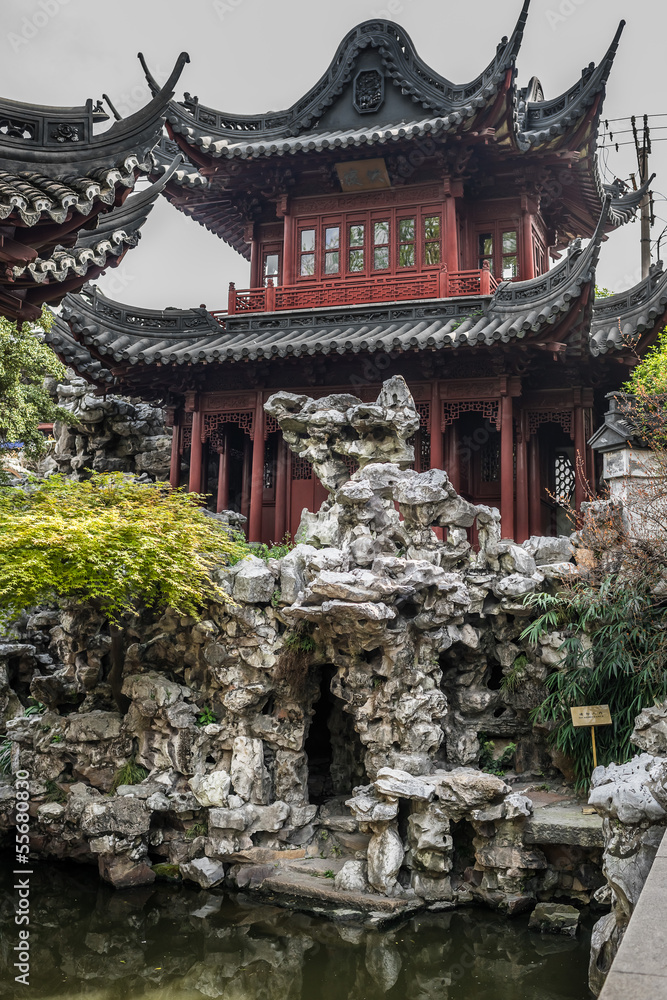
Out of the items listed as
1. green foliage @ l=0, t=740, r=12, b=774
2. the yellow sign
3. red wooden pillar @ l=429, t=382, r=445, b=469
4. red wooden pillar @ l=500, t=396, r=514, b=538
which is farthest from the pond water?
the yellow sign

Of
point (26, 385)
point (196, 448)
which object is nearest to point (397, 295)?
point (196, 448)

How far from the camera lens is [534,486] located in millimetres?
13195

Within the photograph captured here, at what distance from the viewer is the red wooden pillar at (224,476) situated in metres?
14.5

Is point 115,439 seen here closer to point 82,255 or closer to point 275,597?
point 275,597

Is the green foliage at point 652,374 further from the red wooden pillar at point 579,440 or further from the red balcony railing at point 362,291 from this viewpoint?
the red balcony railing at point 362,291

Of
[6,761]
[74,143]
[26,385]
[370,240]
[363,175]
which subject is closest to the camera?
[74,143]

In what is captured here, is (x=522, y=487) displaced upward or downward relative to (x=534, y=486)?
downward

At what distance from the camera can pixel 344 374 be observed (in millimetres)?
13328

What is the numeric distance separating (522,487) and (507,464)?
1.77ft

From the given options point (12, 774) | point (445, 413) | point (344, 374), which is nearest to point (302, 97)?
point (344, 374)

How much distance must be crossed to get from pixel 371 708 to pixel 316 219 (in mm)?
9001

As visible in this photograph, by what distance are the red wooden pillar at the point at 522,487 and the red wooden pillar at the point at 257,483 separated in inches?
156

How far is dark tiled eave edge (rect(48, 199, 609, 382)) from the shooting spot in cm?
1131

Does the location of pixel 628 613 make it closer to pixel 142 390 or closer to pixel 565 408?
pixel 565 408
